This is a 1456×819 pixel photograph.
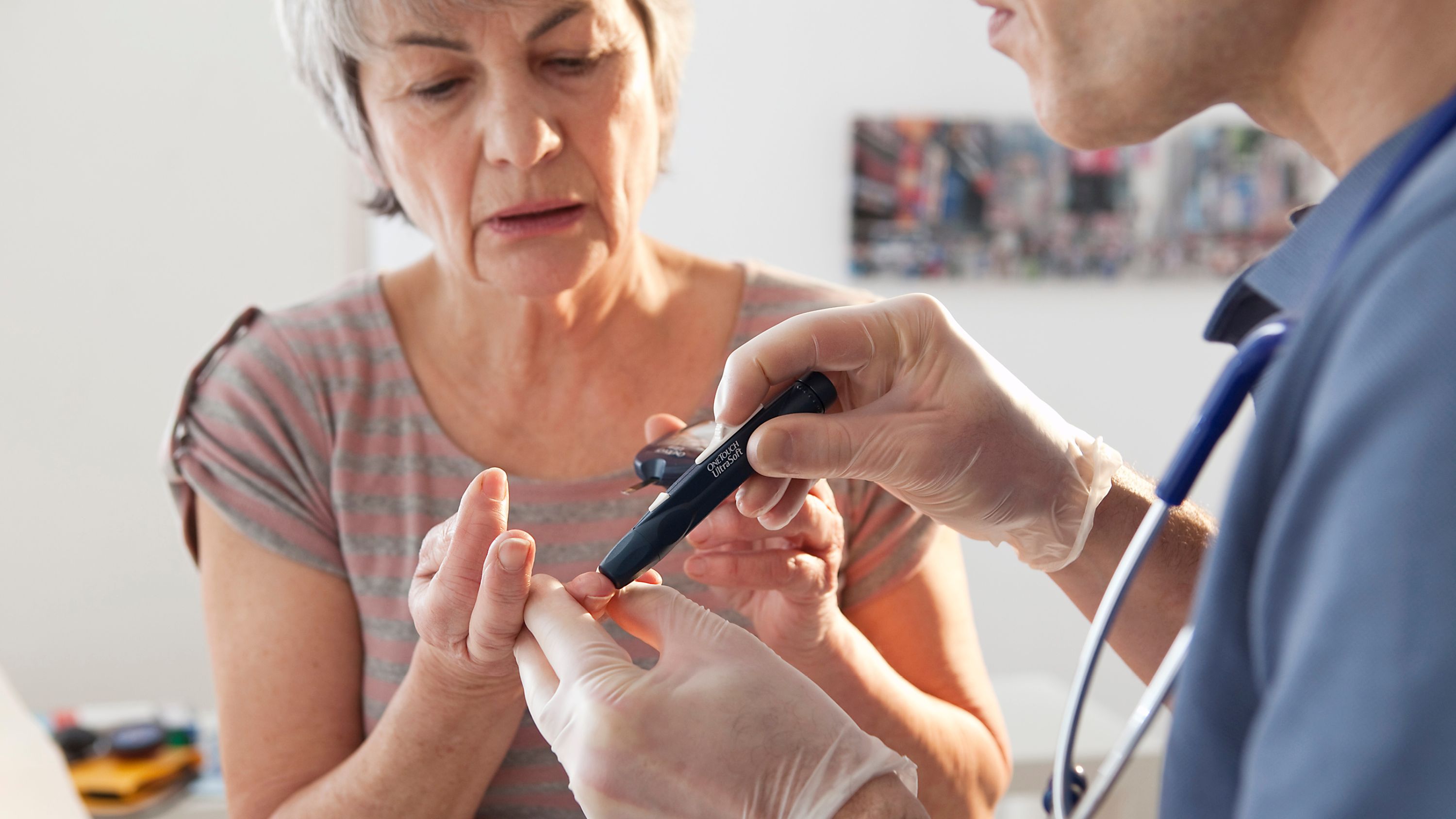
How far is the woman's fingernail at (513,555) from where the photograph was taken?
2.48 ft

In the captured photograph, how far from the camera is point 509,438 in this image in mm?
1156

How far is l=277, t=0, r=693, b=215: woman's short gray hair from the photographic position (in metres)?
1.02

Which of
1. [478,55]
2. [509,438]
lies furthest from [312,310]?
[478,55]

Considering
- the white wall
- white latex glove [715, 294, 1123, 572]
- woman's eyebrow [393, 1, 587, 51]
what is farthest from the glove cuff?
the white wall

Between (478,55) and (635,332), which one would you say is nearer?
(478,55)

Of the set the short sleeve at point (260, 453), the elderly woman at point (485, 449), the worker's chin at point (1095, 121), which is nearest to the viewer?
the worker's chin at point (1095, 121)

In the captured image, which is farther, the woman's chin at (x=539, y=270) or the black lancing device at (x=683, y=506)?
the woman's chin at (x=539, y=270)

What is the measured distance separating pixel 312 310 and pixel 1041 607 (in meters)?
2.43

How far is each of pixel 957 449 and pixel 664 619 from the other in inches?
9.8

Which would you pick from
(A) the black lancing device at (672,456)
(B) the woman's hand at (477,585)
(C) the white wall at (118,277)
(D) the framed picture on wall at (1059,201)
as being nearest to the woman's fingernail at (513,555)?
(B) the woman's hand at (477,585)

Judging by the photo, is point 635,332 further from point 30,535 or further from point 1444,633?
point 30,535

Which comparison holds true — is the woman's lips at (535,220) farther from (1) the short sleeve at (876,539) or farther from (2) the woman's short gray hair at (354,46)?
(1) the short sleeve at (876,539)

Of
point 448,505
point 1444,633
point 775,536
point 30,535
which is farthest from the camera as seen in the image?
point 30,535

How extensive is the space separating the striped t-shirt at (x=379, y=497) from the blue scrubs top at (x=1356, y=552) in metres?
0.64
